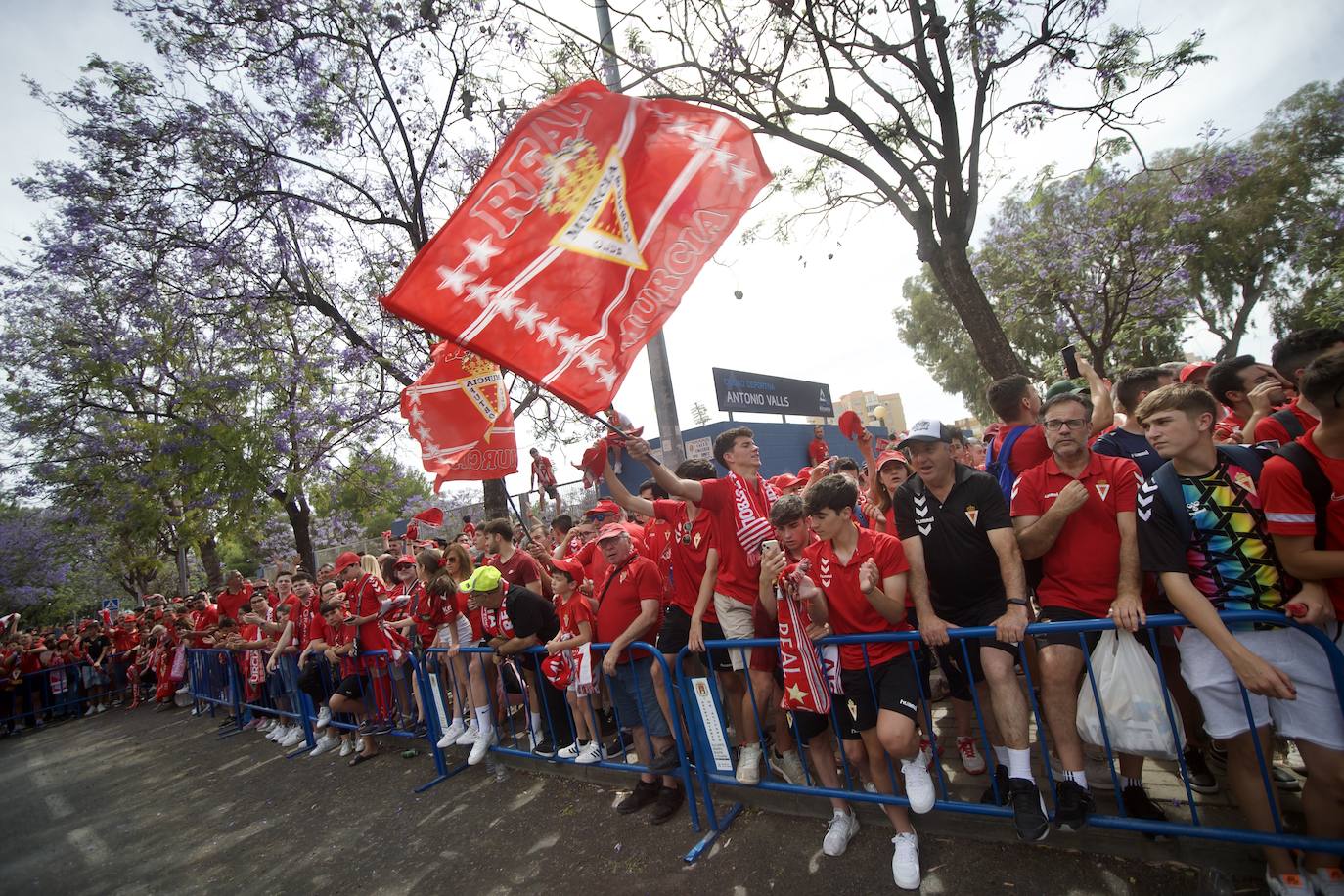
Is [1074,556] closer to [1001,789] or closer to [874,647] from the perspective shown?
[874,647]

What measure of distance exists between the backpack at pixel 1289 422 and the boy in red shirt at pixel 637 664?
3.71 meters

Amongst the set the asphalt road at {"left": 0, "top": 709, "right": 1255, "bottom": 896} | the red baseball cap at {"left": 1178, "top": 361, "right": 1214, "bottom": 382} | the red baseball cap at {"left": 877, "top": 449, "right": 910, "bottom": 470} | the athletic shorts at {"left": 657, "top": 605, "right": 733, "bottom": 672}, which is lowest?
the asphalt road at {"left": 0, "top": 709, "right": 1255, "bottom": 896}

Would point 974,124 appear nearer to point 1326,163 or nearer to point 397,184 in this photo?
point 397,184

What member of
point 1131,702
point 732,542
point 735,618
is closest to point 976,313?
point 732,542

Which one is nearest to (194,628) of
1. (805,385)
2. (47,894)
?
(47,894)

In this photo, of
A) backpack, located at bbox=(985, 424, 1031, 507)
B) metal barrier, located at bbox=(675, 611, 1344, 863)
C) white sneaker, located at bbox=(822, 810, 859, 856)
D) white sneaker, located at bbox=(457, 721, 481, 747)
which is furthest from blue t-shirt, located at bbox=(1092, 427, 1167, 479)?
white sneaker, located at bbox=(457, 721, 481, 747)

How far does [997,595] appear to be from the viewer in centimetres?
335

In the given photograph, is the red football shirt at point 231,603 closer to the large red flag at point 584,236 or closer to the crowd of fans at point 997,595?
the crowd of fans at point 997,595

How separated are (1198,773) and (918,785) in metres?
1.56

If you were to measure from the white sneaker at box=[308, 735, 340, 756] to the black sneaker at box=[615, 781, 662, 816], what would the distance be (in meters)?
5.10

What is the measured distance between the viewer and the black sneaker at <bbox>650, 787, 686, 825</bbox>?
4.37 metres

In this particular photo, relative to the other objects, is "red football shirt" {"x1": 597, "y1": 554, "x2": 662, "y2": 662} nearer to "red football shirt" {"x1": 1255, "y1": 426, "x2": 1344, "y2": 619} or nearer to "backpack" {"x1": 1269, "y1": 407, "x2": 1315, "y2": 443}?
"red football shirt" {"x1": 1255, "y1": 426, "x2": 1344, "y2": 619}

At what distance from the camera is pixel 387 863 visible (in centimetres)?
472

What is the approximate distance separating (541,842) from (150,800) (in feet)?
20.2
